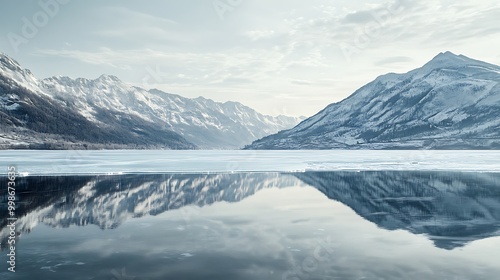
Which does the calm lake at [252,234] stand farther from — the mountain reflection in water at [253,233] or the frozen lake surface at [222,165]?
the frozen lake surface at [222,165]

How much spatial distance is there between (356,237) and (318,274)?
8.23 m

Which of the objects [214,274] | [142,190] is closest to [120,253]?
[214,274]

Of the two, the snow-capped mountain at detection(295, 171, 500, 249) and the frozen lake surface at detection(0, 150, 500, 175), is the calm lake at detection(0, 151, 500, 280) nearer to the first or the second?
the snow-capped mountain at detection(295, 171, 500, 249)

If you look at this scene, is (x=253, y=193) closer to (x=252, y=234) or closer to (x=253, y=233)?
(x=253, y=233)

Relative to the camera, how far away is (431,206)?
1393 inches

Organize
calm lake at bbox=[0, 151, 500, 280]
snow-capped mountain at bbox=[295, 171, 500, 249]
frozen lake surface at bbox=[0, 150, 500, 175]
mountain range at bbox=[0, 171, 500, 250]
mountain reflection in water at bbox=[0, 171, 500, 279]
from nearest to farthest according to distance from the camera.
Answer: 1. calm lake at bbox=[0, 151, 500, 280]
2. mountain reflection in water at bbox=[0, 171, 500, 279]
3. snow-capped mountain at bbox=[295, 171, 500, 249]
4. mountain range at bbox=[0, 171, 500, 250]
5. frozen lake surface at bbox=[0, 150, 500, 175]

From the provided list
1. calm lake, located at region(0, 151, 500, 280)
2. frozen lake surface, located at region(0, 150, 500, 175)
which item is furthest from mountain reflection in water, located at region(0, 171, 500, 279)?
frozen lake surface, located at region(0, 150, 500, 175)

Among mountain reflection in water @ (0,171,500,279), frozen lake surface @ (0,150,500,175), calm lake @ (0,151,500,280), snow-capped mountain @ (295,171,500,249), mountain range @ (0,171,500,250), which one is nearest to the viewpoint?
calm lake @ (0,151,500,280)

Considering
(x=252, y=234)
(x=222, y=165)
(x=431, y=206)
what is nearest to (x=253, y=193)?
(x=431, y=206)

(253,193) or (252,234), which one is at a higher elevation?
(252,234)

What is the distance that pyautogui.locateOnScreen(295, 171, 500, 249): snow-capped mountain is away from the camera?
2538 centimetres

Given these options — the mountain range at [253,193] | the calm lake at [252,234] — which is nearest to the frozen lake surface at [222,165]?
the mountain range at [253,193]

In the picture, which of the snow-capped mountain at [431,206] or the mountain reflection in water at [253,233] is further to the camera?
the snow-capped mountain at [431,206]

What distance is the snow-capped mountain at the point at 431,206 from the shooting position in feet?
83.3
